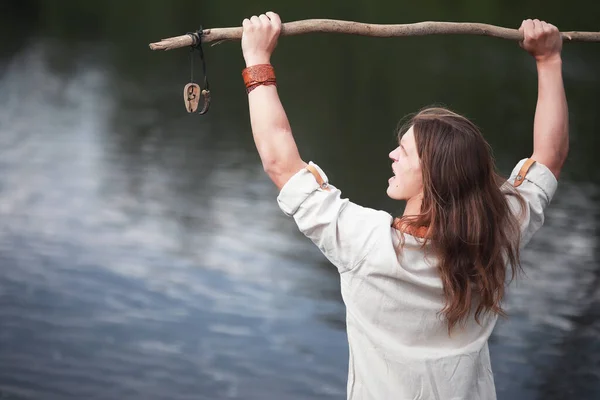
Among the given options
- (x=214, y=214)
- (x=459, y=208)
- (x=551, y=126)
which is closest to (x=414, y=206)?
(x=459, y=208)

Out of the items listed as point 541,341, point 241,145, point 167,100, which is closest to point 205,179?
point 241,145

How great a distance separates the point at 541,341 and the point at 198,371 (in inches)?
73.6

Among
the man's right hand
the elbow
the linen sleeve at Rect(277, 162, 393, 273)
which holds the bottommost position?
the linen sleeve at Rect(277, 162, 393, 273)

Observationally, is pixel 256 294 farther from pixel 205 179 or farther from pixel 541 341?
pixel 205 179

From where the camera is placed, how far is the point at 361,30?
7.04 feet

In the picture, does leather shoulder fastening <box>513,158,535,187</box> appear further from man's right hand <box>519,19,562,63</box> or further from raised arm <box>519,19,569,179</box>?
man's right hand <box>519,19,562,63</box>

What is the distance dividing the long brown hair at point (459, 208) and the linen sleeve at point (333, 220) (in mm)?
71

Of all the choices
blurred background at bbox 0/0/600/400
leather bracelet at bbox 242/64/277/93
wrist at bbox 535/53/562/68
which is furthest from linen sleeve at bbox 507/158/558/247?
blurred background at bbox 0/0/600/400

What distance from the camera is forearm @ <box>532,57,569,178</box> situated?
1.97 m

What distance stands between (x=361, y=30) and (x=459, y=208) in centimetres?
65

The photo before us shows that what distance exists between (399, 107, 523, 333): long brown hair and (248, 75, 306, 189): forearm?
0.22m

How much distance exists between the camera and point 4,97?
416 inches

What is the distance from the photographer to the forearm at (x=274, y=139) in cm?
169

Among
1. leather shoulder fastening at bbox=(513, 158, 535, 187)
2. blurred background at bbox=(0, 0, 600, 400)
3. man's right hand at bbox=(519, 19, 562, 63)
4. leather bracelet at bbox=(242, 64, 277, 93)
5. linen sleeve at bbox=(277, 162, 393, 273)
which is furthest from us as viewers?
blurred background at bbox=(0, 0, 600, 400)
